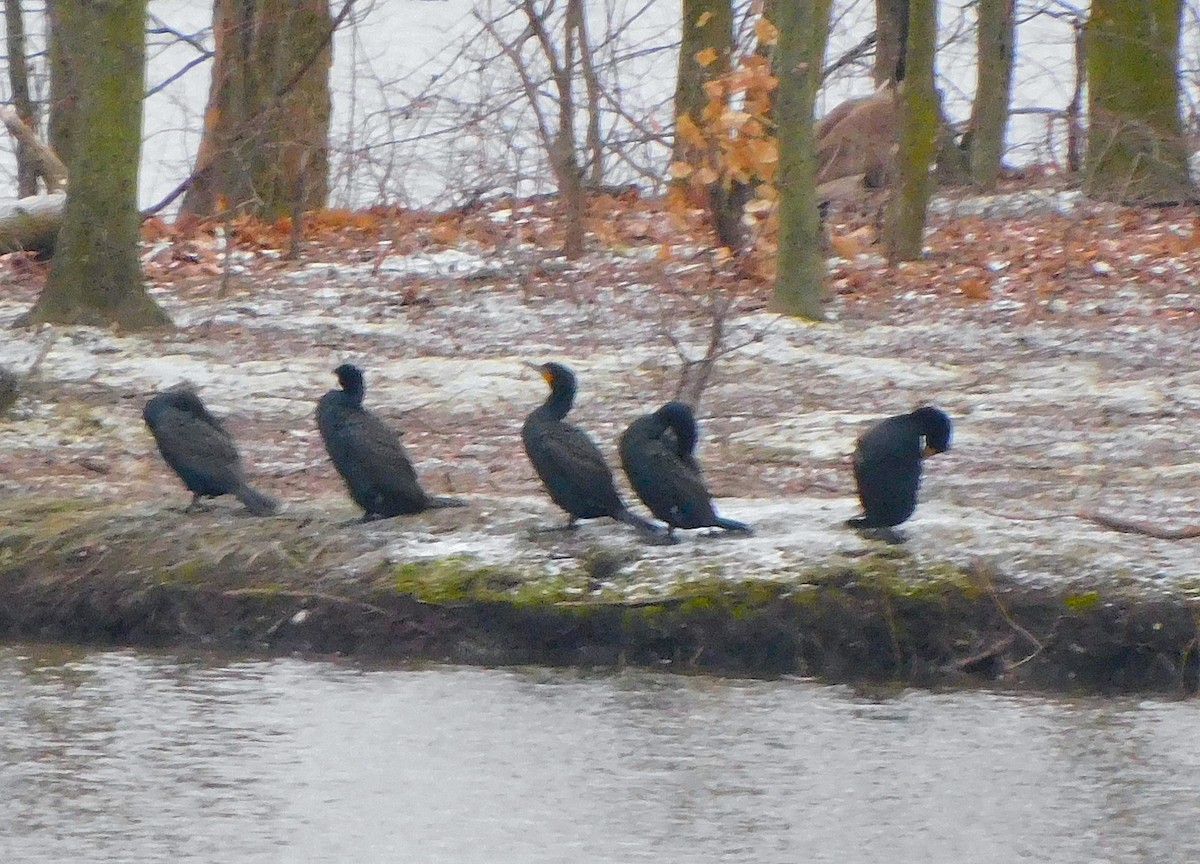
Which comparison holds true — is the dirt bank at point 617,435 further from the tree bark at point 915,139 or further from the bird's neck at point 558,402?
the bird's neck at point 558,402

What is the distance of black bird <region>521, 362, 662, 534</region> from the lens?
8594 mm

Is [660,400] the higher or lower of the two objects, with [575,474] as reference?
higher

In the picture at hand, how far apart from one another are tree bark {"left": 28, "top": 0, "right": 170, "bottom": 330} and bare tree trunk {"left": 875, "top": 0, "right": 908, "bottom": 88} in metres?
11.2

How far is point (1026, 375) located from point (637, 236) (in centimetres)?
689

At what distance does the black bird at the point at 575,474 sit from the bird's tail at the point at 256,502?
1275mm

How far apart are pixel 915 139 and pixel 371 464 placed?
9.95 metres

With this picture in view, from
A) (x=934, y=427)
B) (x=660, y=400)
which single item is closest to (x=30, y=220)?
(x=660, y=400)

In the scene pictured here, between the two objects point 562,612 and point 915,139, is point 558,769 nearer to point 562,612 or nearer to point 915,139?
point 562,612

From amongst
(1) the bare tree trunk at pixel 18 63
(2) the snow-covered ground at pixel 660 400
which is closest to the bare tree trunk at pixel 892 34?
(2) the snow-covered ground at pixel 660 400

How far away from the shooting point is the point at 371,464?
8.85 meters

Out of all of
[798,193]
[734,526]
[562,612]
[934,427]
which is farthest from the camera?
[798,193]

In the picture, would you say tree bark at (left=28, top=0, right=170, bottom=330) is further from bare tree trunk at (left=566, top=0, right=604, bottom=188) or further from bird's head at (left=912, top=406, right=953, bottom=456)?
bird's head at (left=912, top=406, right=953, bottom=456)

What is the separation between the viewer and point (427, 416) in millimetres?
12867

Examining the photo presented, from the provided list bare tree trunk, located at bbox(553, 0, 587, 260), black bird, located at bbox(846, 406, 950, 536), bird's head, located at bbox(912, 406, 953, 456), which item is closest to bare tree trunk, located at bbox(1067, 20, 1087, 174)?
bare tree trunk, located at bbox(553, 0, 587, 260)
